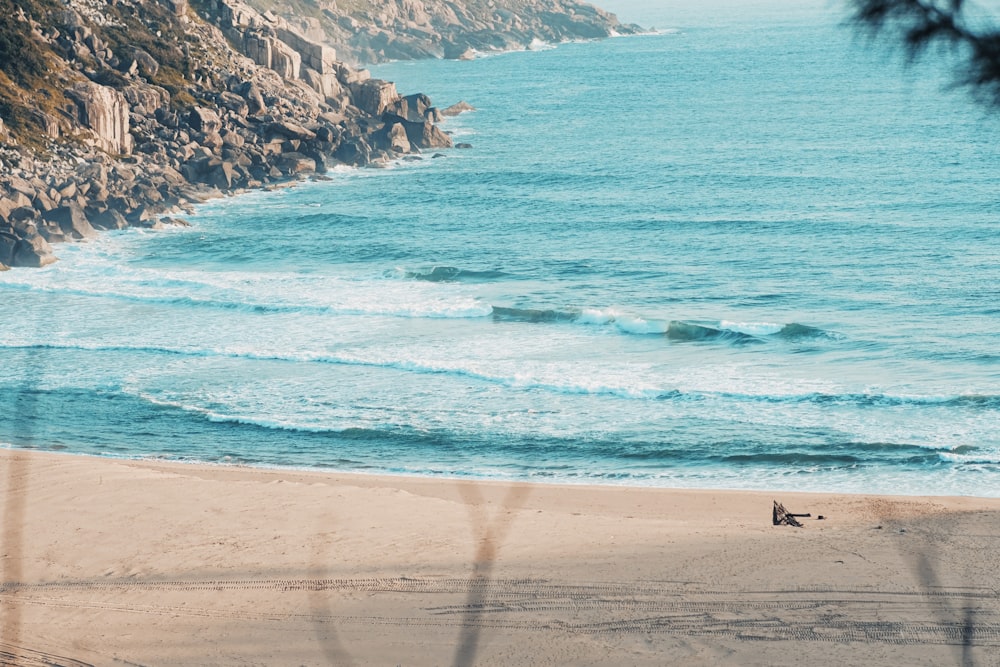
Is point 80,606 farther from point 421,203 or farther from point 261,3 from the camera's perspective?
point 261,3

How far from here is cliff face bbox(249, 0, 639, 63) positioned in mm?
109250

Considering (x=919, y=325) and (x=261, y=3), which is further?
(x=261, y=3)

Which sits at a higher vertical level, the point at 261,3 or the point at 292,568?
the point at 261,3

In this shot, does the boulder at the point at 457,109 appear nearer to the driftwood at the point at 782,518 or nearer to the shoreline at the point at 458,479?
the shoreline at the point at 458,479

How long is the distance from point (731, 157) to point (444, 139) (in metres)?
15.2

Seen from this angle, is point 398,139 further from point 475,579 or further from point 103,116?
point 475,579

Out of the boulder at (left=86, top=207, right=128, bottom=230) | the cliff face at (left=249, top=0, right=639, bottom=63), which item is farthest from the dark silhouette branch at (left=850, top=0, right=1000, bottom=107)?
the cliff face at (left=249, top=0, right=639, bottom=63)

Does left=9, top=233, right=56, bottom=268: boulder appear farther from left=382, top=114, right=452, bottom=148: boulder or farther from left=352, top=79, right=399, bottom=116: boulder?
left=352, top=79, right=399, bottom=116: boulder

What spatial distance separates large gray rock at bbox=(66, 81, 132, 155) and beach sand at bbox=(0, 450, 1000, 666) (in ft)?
101

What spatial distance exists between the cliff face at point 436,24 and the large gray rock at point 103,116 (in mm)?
54113

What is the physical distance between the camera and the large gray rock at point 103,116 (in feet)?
144

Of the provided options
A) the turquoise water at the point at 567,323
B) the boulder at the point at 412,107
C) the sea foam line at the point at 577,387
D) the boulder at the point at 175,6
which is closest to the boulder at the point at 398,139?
the boulder at the point at 412,107

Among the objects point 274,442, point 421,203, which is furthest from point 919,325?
point 421,203

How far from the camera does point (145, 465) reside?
18.2 m
